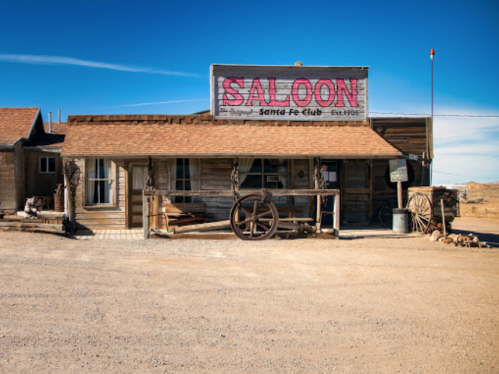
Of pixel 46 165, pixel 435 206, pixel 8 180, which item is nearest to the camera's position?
pixel 435 206

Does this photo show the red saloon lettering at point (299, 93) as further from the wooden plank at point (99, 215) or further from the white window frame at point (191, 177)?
the wooden plank at point (99, 215)

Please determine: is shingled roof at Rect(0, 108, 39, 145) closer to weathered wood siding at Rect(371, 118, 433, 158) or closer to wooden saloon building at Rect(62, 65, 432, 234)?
wooden saloon building at Rect(62, 65, 432, 234)

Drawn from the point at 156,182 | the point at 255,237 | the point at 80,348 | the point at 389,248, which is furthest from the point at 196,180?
the point at 80,348

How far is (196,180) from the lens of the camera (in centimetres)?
1347

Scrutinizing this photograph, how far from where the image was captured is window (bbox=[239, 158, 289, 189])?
13.6 metres

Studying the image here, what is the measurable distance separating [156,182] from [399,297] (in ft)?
29.9

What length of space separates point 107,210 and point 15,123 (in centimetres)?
1067

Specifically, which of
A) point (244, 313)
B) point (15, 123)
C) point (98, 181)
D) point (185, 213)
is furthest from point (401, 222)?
point (15, 123)

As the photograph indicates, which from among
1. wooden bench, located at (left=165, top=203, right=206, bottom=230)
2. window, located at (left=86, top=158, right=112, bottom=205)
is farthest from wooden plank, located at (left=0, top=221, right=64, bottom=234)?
wooden bench, located at (left=165, top=203, right=206, bottom=230)

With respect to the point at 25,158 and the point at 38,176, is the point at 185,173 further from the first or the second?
the point at 38,176

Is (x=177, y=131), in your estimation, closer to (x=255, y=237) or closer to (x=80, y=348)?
(x=255, y=237)

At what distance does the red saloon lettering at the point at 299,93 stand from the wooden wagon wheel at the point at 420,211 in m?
4.13

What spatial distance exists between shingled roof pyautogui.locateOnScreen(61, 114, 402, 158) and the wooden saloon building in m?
0.03

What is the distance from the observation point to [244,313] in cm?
530
